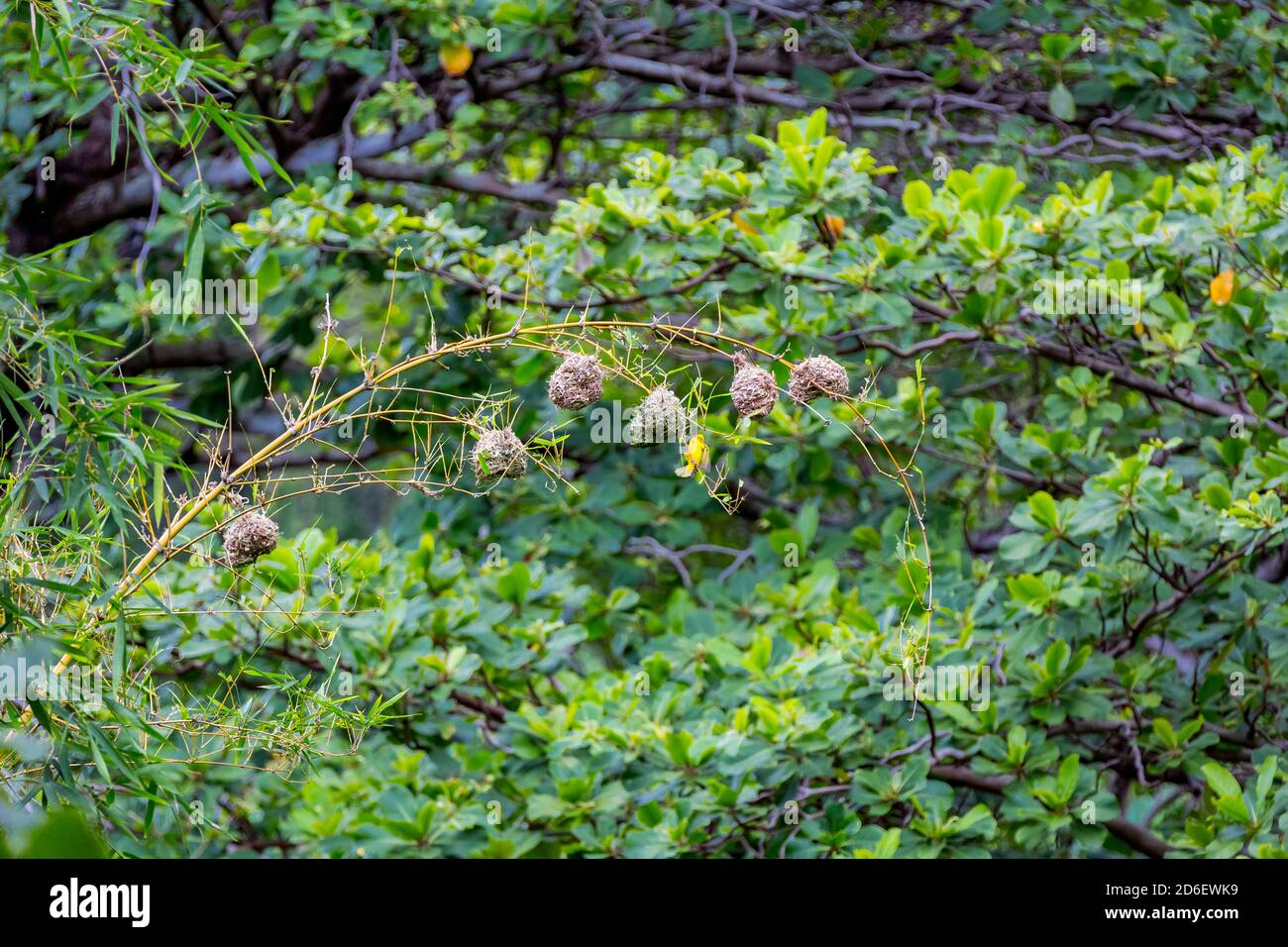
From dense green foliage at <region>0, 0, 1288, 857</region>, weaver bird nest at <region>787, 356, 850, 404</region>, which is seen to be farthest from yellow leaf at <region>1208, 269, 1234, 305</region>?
weaver bird nest at <region>787, 356, 850, 404</region>

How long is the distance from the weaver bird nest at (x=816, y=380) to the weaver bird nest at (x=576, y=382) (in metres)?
0.22

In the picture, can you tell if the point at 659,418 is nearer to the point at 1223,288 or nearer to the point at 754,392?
the point at 754,392

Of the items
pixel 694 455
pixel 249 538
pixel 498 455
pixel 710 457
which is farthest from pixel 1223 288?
pixel 249 538

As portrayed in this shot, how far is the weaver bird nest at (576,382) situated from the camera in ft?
4.45

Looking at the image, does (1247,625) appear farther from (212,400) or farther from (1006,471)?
(212,400)

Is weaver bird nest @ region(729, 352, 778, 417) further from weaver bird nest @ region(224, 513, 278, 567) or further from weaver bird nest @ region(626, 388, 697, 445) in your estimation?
weaver bird nest @ region(224, 513, 278, 567)

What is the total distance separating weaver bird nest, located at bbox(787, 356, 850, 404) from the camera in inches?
52.5

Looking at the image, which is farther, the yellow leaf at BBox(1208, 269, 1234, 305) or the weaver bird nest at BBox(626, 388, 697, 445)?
the yellow leaf at BBox(1208, 269, 1234, 305)

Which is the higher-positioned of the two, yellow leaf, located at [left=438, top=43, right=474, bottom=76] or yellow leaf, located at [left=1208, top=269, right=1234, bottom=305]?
yellow leaf, located at [left=438, top=43, right=474, bottom=76]

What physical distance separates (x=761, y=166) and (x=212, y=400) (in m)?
1.81

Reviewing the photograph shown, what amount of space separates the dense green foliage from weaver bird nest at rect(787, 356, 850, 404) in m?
0.25

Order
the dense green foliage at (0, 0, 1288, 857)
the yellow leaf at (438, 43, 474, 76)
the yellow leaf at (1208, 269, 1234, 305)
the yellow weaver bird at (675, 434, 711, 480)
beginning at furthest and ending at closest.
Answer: the yellow leaf at (438, 43, 474, 76)
the yellow leaf at (1208, 269, 1234, 305)
the dense green foliage at (0, 0, 1288, 857)
the yellow weaver bird at (675, 434, 711, 480)

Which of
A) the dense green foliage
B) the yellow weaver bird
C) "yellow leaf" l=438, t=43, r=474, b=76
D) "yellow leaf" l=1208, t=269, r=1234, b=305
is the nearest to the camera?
the yellow weaver bird

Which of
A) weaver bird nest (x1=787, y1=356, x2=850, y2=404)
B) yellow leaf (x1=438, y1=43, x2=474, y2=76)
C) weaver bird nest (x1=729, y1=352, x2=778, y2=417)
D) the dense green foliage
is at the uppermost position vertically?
yellow leaf (x1=438, y1=43, x2=474, y2=76)
